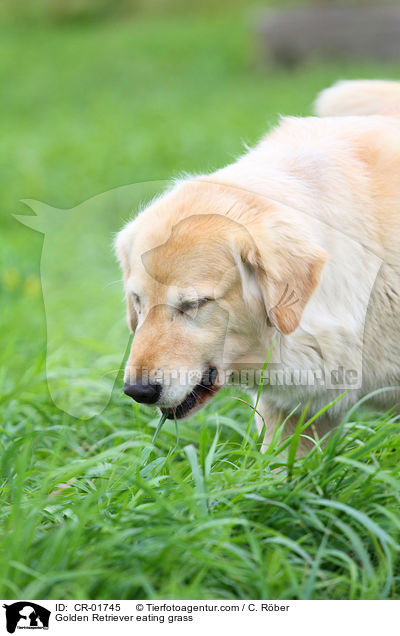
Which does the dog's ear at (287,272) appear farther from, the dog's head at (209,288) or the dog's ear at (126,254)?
the dog's ear at (126,254)

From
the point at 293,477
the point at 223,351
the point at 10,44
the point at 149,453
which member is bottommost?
the point at 10,44

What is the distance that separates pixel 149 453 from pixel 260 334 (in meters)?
0.59

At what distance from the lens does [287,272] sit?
103 inches

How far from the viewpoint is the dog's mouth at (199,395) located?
8.94ft

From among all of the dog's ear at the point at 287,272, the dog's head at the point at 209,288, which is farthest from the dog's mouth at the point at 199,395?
the dog's ear at the point at 287,272

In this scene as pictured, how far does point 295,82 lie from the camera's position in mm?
14984

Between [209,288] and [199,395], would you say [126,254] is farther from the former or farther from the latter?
[199,395]

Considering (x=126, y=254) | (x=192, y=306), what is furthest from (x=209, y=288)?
(x=126, y=254)

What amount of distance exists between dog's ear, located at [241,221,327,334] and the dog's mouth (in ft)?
0.96

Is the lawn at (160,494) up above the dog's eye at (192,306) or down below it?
below

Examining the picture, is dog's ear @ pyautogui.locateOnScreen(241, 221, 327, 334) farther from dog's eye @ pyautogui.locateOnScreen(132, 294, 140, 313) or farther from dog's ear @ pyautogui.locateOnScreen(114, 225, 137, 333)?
dog's ear @ pyautogui.locateOnScreen(114, 225, 137, 333)

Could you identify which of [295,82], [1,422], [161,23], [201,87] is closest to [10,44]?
[161,23]

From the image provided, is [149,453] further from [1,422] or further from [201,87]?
[201,87]

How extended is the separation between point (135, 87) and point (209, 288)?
47.9 feet
